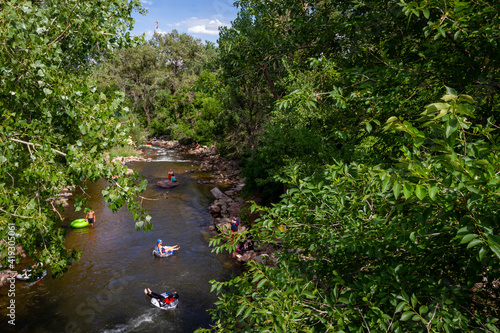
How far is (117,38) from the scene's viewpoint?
5312 mm

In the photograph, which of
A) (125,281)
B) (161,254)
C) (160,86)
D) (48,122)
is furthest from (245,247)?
(160,86)

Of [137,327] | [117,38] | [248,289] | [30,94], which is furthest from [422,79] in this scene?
[137,327]

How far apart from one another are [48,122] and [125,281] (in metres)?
10.4

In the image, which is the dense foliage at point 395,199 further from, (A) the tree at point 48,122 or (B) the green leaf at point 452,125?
(A) the tree at point 48,122

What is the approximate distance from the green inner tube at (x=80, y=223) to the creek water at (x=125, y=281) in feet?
1.03

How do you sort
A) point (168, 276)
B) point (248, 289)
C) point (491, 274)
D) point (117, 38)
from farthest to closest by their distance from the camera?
point (168, 276) → point (117, 38) → point (248, 289) → point (491, 274)

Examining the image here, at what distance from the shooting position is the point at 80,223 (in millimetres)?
16703

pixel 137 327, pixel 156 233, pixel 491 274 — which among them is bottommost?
pixel 137 327

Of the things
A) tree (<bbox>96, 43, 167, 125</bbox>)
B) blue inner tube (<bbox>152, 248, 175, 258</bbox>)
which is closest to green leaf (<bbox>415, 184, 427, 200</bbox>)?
blue inner tube (<bbox>152, 248, 175, 258</bbox>)

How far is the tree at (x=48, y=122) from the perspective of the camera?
381 centimetres

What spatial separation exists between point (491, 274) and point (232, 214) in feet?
57.3

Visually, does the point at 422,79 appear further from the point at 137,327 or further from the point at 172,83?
the point at 172,83

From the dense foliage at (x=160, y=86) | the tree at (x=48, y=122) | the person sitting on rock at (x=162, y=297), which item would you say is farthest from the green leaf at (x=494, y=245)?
the dense foliage at (x=160, y=86)

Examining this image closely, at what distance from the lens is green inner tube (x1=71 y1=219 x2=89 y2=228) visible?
651 inches
